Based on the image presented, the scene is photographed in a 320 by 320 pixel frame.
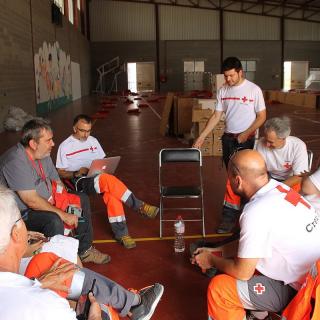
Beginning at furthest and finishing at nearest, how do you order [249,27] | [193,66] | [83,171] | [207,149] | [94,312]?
[193,66], [249,27], [207,149], [83,171], [94,312]

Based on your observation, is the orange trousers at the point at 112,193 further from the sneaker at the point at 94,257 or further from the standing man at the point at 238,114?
the standing man at the point at 238,114

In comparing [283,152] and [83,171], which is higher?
[283,152]

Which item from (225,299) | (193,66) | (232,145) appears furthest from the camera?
(193,66)

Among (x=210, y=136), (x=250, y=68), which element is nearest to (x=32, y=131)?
(x=210, y=136)

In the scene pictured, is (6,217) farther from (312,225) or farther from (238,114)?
(238,114)

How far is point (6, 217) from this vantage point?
1481mm

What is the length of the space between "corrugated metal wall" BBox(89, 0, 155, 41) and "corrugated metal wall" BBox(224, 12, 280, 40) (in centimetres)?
567

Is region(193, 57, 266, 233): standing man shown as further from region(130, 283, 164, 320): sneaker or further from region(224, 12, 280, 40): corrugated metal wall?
region(224, 12, 280, 40): corrugated metal wall

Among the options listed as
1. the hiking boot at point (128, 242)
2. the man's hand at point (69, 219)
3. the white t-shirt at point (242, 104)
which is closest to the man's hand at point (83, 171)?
the hiking boot at point (128, 242)

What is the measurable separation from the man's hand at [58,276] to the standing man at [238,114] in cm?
261

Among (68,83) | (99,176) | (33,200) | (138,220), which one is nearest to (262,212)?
(33,200)

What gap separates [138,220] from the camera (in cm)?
486

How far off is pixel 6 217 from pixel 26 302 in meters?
0.31

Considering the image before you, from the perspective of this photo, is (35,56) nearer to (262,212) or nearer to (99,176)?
(99,176)
